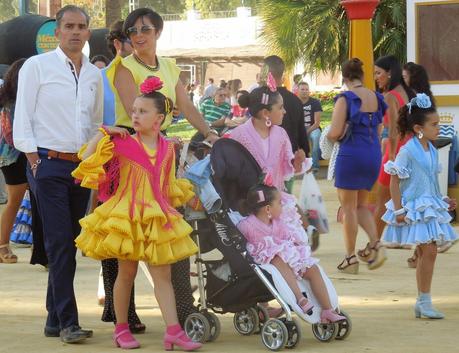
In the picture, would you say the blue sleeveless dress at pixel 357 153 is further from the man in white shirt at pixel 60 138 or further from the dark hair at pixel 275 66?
the man in white shirt at pixel 60 138

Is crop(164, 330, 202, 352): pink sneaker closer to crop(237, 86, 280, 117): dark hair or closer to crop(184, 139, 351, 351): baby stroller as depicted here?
crop(184, 139, 351, 351): baby stroller

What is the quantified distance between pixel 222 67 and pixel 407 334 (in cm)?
5515

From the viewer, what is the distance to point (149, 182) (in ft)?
22.9

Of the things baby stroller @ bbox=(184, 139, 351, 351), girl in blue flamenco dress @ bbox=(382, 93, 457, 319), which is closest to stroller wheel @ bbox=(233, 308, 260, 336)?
baby stroller @ bbox=(184, 139, 351, 351)

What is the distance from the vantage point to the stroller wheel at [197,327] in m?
7.36

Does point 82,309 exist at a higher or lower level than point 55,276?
lower

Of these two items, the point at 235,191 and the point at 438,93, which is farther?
the point at 438,93

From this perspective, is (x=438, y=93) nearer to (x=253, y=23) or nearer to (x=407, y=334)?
(x=407, y=334)

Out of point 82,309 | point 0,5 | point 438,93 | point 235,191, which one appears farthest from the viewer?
point 0,5

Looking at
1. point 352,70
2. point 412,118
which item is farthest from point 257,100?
point 352,70

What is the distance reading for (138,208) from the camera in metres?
6.90

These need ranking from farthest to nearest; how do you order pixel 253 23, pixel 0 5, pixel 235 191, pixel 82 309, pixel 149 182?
pixel 0 5 < pixel 253 23 < pixel 82 309 < pixel 235 191 < pixel 149 182

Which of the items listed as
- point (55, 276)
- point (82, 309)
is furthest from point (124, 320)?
point (82, 309)

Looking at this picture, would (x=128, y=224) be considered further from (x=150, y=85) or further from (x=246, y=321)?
(x=246, y=321)
